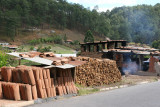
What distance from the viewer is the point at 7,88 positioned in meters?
8.30

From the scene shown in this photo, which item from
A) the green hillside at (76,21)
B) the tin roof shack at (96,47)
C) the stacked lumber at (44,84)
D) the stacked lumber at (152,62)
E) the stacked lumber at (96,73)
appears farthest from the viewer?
the green hillside at (76,21)

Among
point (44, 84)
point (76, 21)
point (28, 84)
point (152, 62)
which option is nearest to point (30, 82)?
point (28, 84)

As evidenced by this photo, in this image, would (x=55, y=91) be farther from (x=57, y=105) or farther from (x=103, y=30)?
(x=103, y=30)

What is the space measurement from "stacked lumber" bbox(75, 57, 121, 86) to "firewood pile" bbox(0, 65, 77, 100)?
10.2 feet

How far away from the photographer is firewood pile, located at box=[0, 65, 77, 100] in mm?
8195

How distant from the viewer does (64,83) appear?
1023 centimetres

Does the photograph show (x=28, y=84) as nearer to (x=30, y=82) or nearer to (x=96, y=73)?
(x=30, y=82)

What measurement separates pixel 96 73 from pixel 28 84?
248 inches

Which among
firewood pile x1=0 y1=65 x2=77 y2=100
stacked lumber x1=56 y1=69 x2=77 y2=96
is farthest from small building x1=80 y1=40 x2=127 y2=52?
firewood pile x1=0 y1=65 x2=77 y2=100

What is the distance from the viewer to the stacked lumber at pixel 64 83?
32.1 ft

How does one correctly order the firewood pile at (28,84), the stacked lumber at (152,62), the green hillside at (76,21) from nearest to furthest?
the firewood pile at (28,84)
the stacked lumber at (152,62)
the green hillside at (76,21)

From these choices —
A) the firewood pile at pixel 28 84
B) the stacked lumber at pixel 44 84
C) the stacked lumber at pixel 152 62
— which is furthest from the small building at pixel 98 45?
the stacked lumber at pixel 44 84

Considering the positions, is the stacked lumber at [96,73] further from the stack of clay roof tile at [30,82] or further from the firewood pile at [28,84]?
the stack of clay roof tile at [30,82]

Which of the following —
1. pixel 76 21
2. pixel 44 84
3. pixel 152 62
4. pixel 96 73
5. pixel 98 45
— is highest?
pixel 76 21
